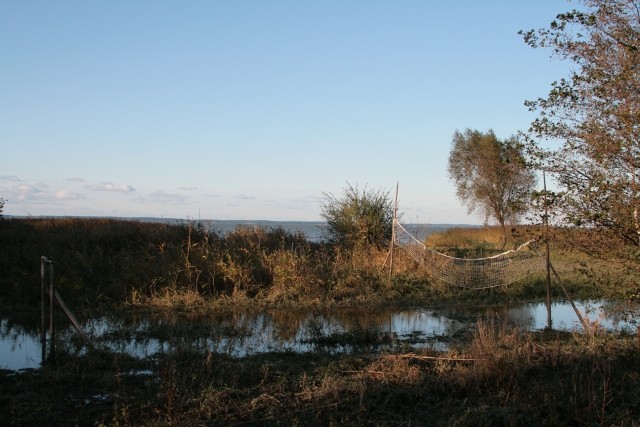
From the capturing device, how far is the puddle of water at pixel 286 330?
938 centimetres

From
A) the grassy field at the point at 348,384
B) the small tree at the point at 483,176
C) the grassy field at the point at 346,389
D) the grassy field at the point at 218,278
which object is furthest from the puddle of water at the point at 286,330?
the small tree at the point at 483,176

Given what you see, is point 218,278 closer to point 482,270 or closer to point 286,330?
point 286,330

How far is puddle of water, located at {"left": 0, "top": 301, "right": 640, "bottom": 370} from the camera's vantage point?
9375 mm

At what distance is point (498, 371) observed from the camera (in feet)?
22.7

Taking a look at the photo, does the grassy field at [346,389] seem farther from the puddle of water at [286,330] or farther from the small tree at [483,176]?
the small tree at [483,176]

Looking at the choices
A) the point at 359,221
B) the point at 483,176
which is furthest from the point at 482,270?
the point at 483,176

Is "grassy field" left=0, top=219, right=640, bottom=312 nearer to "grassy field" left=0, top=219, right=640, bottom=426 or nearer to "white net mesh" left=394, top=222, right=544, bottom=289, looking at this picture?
"white net mesh" left=394, top=222, right=544, bottom=289

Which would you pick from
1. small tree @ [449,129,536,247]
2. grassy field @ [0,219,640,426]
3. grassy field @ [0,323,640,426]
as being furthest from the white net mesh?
small tree @ [449,129,536,247]

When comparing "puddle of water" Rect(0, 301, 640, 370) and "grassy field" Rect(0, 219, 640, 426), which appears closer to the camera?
"grassy field" Rect(0, 219, 640, 426)

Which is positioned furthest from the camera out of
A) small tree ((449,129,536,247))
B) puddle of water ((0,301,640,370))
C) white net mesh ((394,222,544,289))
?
small tree ((449,129,536,247))

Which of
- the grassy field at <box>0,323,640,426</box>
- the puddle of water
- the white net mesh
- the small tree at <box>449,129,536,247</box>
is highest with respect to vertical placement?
the small tree at <box>449,129,536,247</box>

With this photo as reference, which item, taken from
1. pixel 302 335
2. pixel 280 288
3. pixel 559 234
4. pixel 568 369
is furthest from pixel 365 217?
pixel 568 369

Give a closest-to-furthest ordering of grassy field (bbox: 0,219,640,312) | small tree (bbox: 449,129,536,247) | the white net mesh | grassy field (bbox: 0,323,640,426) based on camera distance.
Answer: grassy field (bbox: 0,323,640,426)
grassy field (bbox: 0,219,640,312)
the white net mesh
small tree (bbox: 449,129,536,247)

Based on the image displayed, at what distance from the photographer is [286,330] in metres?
11.3
